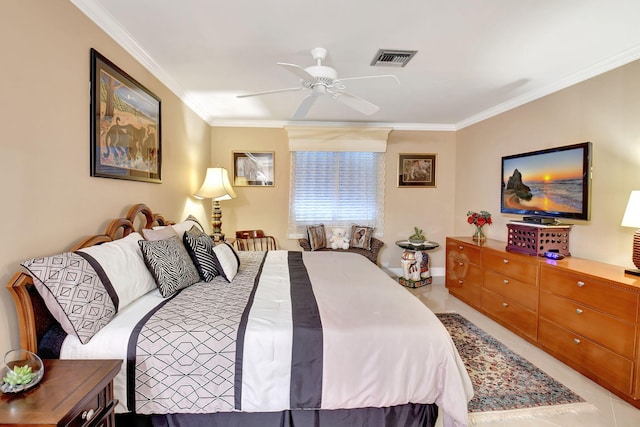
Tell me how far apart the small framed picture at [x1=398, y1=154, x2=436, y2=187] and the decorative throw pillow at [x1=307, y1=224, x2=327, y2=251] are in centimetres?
151

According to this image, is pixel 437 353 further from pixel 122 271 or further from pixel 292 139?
pixel 292 139

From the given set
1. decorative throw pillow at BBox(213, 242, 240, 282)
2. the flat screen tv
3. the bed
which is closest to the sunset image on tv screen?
the flat screen tv

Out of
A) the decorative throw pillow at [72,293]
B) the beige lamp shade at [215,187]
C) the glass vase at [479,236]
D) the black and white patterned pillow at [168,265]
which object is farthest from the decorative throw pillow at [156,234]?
the glass vase at [479,236]

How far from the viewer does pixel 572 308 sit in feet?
8.09

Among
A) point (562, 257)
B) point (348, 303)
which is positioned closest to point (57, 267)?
point (348, 303)

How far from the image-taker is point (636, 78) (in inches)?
96.3

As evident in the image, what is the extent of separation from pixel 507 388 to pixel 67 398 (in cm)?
258

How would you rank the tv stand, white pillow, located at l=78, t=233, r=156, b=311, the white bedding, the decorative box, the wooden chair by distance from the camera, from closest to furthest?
the white bedding
white pillow, located at l=78, t=233, r=156, b=311
the decorative box
the tv stand
the wooden chair

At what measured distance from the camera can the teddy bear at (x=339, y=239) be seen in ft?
15.4

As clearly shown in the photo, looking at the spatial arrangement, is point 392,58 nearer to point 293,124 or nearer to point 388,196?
point 293,124

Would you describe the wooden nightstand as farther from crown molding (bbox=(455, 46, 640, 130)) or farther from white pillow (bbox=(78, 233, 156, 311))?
crown molding (bbox=(455, 46, 640, 130))

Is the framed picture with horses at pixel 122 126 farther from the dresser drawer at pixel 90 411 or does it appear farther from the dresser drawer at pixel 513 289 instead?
the dresser drawer at pixel 513 289

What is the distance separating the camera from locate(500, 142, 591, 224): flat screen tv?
9.27 ft

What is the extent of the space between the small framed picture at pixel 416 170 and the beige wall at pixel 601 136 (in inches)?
52.6
